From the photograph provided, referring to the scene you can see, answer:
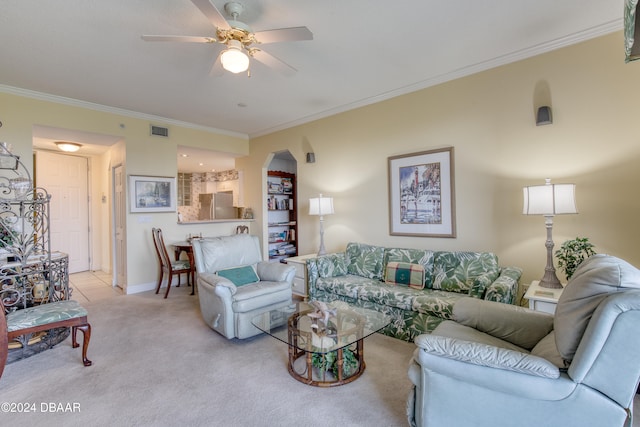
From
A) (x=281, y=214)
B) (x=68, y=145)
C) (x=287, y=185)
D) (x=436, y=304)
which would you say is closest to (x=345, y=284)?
(x=436, y=304)

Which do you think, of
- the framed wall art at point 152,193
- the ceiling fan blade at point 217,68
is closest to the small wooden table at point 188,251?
the framed wall art at point 152,193

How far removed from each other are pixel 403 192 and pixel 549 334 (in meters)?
2.28

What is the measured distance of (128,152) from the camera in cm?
458

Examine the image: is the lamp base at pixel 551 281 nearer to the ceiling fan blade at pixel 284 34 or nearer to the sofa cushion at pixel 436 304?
the sofa cushion at pixel 436 304

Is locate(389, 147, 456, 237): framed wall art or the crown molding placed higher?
the crown molding

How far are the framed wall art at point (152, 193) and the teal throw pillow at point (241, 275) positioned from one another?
2.33m

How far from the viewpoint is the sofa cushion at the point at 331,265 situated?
365 cm

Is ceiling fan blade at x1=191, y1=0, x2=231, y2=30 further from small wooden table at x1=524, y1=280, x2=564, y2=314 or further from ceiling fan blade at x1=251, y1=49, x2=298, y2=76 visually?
small wooden table at x1=524, y1=280, x2=564, y2=314

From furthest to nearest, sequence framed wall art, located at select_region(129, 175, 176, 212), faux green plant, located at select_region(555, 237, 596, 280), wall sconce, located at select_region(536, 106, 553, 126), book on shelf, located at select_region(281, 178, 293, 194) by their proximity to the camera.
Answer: book on shelf, located at select_region(281, 178, 293, 194), framed wall art, located at select_region(129, 175, 176, 212), wall sconce, located at select_region(536, 106, 553, 126), faux green plant, located at select_region(555, 237, 596, 280)

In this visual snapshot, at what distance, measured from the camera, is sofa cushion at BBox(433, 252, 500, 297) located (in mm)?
2890

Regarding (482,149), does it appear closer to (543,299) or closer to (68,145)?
(543,299)

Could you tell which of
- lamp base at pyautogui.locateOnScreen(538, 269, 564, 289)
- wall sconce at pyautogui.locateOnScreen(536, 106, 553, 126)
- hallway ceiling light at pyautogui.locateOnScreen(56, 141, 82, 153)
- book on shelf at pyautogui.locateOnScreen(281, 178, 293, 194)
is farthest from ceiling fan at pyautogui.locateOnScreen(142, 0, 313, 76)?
hallway ceiling light at pyautogui.locateOnScreen(56, 141, 82, 153)

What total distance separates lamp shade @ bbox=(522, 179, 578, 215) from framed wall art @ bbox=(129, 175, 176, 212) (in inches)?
193

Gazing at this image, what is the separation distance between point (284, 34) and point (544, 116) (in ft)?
8.01
